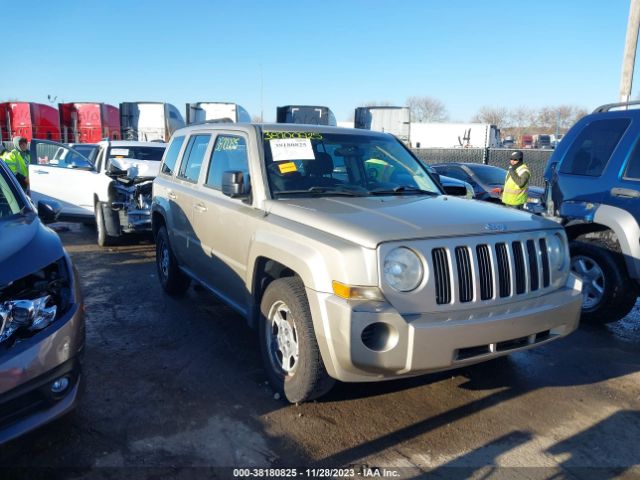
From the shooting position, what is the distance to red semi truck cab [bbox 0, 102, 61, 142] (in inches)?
976

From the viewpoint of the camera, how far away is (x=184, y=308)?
18.6 ft

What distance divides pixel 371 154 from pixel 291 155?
0.82 m

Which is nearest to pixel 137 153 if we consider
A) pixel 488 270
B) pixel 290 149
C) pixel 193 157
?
pixel 193 157

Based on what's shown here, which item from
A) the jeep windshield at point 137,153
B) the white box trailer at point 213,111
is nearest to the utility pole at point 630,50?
the jeep windshield at point 137,153

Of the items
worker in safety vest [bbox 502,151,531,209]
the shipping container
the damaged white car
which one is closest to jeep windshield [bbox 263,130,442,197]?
the damaged white car

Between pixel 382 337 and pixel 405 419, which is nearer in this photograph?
pixel 382 337

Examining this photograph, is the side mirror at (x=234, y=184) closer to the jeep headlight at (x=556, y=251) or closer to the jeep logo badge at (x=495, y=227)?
the jeep logo badge at (x=495, y=227)

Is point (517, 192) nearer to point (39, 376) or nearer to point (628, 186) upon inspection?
point (628, 186)

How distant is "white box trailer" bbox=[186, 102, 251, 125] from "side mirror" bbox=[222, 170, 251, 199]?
15.1m

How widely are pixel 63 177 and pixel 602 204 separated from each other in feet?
29.7

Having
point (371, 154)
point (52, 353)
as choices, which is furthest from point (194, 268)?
point (52, 353)

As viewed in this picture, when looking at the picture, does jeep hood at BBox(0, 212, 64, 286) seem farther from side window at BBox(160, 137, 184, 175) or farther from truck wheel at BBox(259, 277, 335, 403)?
side window at BBox(160, 137, 184, 175)

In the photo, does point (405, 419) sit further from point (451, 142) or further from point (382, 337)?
point (451, 142)

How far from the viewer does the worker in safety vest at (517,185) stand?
939cm
